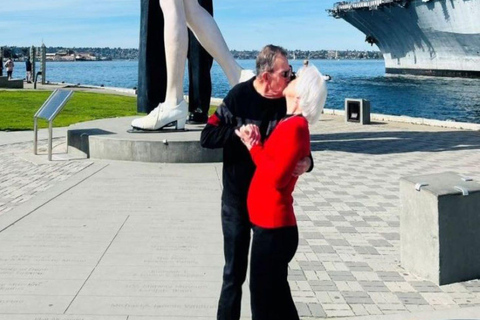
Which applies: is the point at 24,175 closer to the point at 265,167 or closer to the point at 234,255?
the point at 234,255

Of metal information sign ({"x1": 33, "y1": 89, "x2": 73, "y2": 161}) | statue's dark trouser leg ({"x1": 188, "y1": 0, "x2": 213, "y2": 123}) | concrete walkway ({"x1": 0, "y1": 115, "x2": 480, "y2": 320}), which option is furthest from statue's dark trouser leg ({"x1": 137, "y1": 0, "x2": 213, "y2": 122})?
concrete walkway ({"x1": 0, "y1": 115, "x2": 480, "y2": 320})

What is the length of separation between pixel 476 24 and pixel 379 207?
58.8 metres

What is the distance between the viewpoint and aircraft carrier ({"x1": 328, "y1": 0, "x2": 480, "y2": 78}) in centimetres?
6241

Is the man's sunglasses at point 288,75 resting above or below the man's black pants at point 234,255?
above

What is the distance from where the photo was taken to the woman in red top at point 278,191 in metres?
3.06

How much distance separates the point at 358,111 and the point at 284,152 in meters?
15.5

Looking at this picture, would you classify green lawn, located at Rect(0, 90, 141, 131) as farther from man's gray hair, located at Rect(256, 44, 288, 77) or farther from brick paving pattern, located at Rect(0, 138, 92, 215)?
man's gray hair, located at Rect(256, 44, 288, 77)

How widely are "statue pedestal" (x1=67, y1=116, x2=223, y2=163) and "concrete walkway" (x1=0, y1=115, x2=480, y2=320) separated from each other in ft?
0.81

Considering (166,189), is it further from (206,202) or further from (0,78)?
(0,78)

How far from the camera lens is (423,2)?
64.4m

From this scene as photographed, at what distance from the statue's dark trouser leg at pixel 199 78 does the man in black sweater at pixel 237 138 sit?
372 inches

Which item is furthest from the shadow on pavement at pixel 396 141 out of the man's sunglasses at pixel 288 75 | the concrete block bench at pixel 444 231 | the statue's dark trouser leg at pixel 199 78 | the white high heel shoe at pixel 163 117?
the man's sunglasses at pixel 288 75

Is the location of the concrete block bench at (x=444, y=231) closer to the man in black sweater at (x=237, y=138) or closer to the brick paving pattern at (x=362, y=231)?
the brick paving pattern at (x=362, y=231)

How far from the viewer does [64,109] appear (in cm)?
2131
